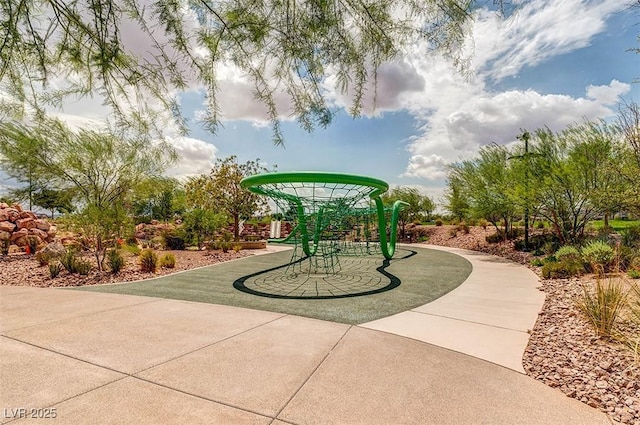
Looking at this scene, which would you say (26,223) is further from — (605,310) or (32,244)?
(605,310)

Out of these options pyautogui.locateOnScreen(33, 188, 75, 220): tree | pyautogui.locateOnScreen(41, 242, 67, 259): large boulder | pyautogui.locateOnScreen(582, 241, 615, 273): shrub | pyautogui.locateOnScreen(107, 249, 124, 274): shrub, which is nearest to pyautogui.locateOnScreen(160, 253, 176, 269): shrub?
pyautogui.locateOnScreen(107, 249, 124, 274): shrub

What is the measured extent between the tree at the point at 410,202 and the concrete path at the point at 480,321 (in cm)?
1490

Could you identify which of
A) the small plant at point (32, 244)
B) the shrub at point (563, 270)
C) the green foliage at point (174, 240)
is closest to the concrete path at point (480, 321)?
the shrub at point (563, 270)

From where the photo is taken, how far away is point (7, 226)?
12.6 meters

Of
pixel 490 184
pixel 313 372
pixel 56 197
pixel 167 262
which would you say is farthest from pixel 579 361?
pixel 56 197

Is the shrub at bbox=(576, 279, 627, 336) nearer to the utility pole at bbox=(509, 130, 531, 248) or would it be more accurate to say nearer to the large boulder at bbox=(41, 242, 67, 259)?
the utility pole at bbox=(509, 130, 531, 248)

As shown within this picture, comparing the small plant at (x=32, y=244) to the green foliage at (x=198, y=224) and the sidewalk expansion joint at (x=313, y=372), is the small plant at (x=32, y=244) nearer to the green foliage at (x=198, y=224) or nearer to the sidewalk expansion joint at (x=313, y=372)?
the green foliage at (x=198, y=224)

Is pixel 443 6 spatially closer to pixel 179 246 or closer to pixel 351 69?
pixel 351 69

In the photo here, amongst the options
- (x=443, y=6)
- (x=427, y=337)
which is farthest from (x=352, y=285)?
(x=443, y=6)

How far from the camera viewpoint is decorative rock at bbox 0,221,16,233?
490 inches

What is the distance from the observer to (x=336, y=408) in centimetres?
221

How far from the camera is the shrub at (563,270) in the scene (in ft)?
23.7

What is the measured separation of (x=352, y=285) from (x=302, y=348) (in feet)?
12.4

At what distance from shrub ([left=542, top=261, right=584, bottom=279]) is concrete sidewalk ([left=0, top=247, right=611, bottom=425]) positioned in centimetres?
452
